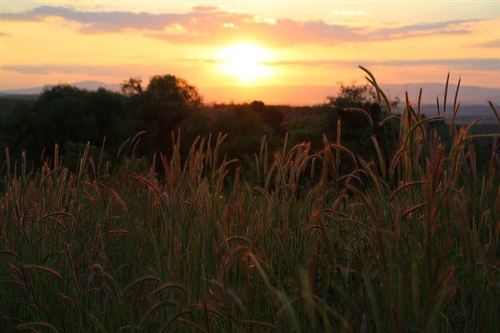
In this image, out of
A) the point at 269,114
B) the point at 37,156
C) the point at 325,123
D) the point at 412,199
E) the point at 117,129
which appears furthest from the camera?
the point at 269,114

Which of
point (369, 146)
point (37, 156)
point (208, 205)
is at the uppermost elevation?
point (208, 205)

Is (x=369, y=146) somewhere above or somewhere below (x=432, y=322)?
below

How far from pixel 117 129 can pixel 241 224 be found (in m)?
27.9

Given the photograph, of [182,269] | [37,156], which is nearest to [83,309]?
[182,269]

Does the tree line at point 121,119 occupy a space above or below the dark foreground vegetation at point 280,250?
below

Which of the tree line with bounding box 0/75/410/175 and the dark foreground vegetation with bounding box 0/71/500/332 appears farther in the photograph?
the tree line with bounding box 0/75/410/175

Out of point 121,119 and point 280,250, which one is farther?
point 121,119

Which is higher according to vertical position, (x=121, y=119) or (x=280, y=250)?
(x=280, y=250)

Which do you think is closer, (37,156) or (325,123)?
(325,123)

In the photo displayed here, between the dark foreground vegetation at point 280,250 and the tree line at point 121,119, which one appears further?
the tree line at point 121,119

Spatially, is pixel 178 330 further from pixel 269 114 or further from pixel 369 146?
pixel 269 114

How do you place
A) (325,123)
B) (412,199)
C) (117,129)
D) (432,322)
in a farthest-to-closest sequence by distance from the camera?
(117,129) → (325,123) → (412,199) → (432,322)

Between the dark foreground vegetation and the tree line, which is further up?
the dark foreground vegetation

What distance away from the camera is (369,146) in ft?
42.3
